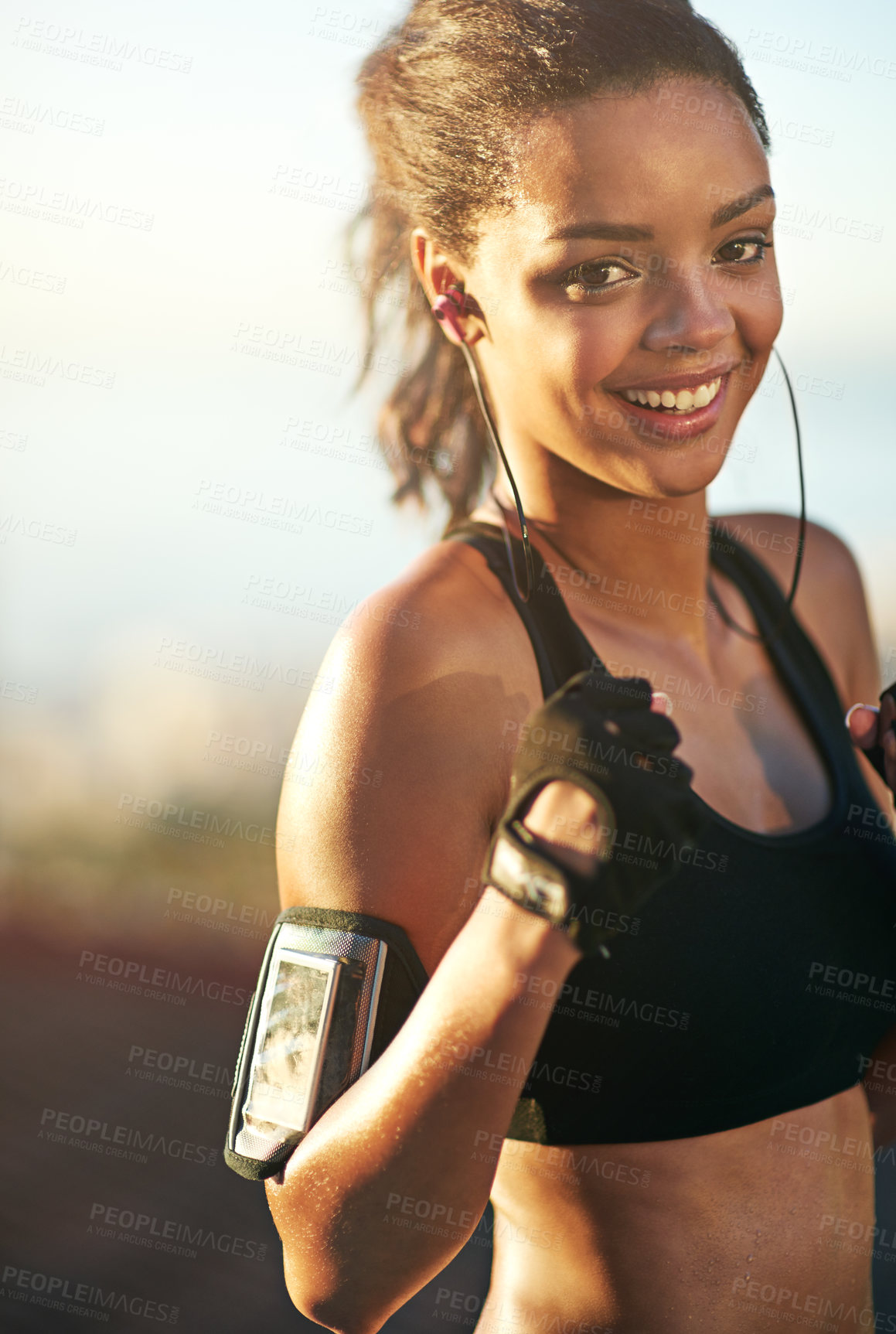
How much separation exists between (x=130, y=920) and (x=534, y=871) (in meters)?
3.76

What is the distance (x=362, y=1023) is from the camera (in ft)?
3.51

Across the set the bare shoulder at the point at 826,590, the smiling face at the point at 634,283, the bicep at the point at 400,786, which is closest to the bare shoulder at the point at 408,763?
the bicep at the point at 400,786

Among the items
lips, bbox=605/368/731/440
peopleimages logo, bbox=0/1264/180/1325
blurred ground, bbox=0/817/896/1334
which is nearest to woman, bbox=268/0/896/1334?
lips, bbox=605/368/731/440

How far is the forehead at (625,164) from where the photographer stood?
1.04 m

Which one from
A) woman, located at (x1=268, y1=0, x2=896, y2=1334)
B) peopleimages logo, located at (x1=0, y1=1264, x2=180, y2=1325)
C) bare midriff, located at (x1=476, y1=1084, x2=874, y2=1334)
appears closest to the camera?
woman, located at (x1=268, y1=0, x2=896, y2=1334)

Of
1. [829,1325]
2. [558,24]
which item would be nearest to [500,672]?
[558,24]

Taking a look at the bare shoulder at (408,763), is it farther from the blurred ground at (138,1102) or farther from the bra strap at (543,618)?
the blurred ground at (138,1102)

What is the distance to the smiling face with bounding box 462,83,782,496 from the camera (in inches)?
41.3

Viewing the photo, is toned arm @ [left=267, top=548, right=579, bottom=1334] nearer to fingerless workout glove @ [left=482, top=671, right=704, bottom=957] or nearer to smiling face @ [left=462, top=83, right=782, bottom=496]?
fingerless workout glove @ [left=482, top=671, right=704, bottom=957]

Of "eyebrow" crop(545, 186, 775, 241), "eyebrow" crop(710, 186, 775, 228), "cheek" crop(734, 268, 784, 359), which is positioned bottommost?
"cheek" crop(734, 268, 784, 359)

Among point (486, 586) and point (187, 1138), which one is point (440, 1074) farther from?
point (187, 1138)

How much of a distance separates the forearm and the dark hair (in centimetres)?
66

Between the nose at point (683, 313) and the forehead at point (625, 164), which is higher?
the forehead at point (625, 164)

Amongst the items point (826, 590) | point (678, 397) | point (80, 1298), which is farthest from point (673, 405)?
point (80, 1298)
